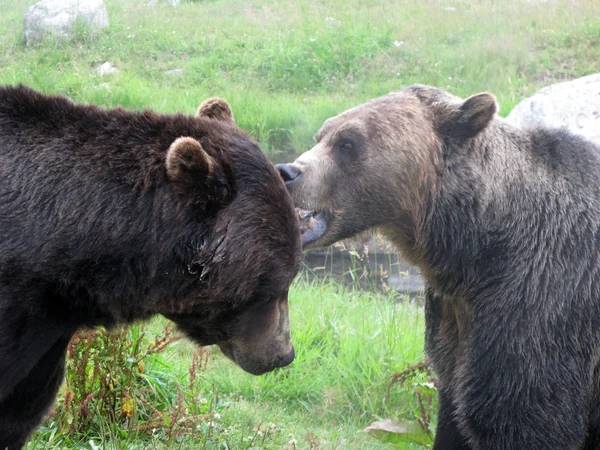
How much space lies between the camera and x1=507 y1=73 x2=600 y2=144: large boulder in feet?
26.5

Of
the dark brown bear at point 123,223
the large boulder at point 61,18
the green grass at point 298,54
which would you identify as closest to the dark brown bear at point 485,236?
the dark brown bear at point 123,223

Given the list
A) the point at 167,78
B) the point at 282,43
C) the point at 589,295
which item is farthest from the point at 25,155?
the point at 282,43

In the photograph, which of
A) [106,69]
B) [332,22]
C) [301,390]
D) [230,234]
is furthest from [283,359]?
[332,22]

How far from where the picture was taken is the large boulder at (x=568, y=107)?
809cm

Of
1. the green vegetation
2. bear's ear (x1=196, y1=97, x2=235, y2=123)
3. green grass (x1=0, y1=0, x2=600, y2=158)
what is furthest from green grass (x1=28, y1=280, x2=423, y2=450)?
green grass (x1=0, y1=0, x2=600, y2=158)

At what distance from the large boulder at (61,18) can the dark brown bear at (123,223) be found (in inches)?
377

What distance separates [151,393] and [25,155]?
6.73 feet

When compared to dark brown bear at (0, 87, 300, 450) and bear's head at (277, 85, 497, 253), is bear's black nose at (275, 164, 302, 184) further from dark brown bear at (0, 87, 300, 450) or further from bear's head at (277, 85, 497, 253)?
dark brown bear at (0, 87, 300, 450)

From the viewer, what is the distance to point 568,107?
830 centimetres

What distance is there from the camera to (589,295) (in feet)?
12.2

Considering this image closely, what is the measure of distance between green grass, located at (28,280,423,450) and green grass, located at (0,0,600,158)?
17.7 ft

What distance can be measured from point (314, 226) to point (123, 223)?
1.31 metres

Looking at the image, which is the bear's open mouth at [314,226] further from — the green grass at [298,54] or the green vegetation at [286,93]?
the green grass at [298,54]

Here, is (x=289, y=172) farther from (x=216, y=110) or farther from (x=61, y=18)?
(x=61, y=18)
